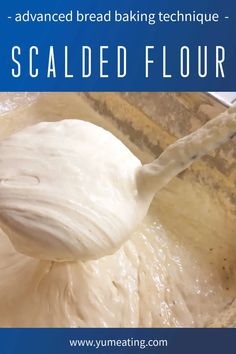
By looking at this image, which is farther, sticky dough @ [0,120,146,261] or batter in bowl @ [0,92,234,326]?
batter in bowl @ [0,92,234,326]

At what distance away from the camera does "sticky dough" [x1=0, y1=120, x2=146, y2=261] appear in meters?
0.71

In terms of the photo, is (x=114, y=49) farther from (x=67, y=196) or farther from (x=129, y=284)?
(x=129, y=284)

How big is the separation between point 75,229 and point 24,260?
1.28 feet

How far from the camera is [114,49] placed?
0.82 meters

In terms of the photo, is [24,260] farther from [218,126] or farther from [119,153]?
[218,126]

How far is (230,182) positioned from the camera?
3.89 feet

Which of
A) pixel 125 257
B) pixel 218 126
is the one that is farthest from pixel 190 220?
pixel 218 126
